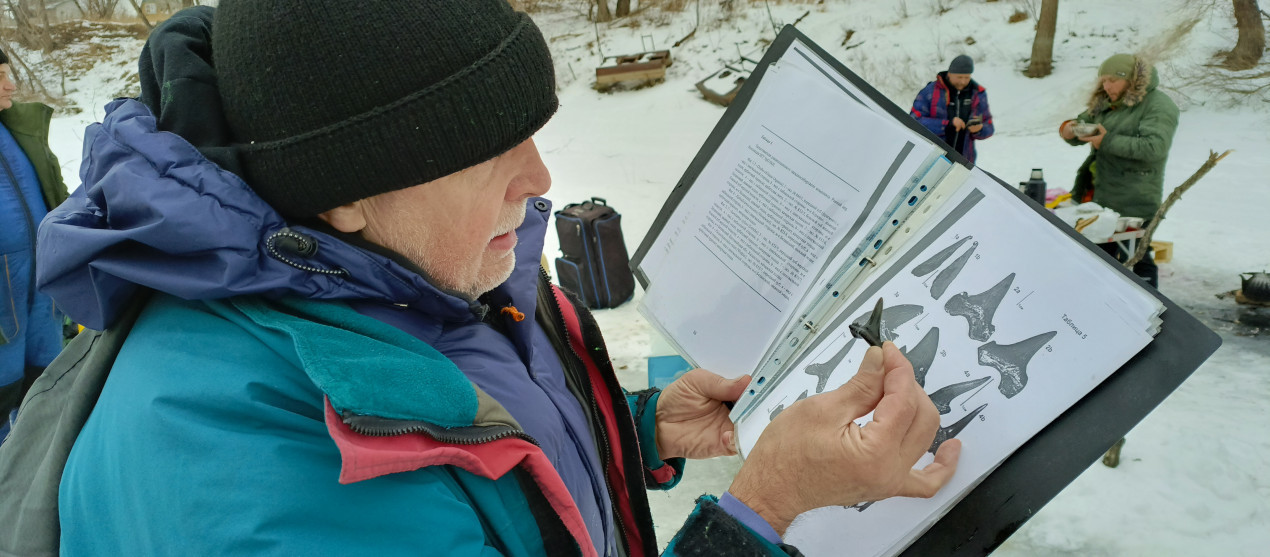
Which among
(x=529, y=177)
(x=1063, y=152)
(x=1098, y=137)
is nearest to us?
(x=529, y=177)

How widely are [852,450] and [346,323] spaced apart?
2.12 ft

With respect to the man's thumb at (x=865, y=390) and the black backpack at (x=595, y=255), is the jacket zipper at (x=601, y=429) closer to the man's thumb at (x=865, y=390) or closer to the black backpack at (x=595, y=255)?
the man's thumb at (x=865, y=390)

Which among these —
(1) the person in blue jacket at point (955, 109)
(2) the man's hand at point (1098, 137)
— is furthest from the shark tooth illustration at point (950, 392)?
(1) the person in blue jacket at point (955, 109)

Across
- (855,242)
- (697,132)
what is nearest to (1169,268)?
(855,242)

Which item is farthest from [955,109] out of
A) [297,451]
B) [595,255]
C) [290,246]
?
[297,451]

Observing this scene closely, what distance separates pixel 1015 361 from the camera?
102 centimetres

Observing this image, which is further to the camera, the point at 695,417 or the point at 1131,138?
the point at 1131,138

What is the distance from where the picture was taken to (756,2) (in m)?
14.0

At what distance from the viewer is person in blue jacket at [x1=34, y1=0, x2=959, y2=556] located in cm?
70

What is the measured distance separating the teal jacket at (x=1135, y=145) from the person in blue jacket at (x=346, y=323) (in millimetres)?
4348

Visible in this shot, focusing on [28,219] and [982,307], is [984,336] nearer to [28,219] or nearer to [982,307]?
[982,307]

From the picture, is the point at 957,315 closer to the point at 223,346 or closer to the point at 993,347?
the point at 993,347

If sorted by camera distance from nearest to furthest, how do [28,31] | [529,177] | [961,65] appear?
[529,177] → [961,65] → [28,31]

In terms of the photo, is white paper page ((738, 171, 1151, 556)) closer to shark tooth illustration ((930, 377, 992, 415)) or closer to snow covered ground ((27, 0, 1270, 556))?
shark tooth illustration ((930, 377, 992, 415))
